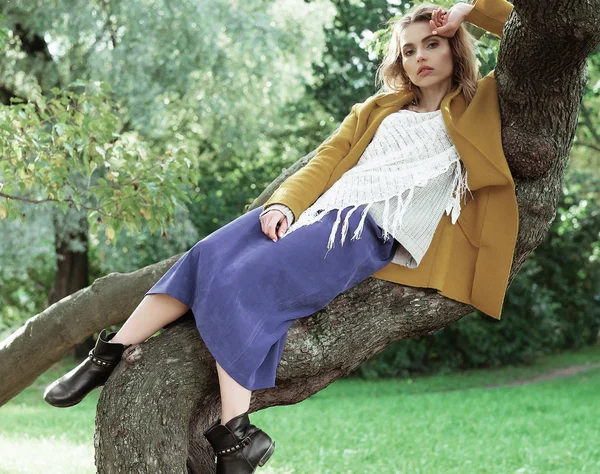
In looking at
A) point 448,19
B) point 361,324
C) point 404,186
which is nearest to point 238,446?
point 361,324

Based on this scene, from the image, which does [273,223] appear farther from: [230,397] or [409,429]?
[409,429]

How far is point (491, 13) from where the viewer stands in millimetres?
2842

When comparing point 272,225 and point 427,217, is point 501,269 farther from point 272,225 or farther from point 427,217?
point 272,225

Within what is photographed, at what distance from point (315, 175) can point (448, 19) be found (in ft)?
2.56

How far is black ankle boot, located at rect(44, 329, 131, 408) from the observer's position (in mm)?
2660

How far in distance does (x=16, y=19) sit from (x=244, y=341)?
32.8ft

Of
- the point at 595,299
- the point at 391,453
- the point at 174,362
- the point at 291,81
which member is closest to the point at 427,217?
the point at 174,362

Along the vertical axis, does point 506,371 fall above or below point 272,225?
below

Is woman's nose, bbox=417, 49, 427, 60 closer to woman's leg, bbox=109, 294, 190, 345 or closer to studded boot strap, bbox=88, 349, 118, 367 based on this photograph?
woman's leg, bbox=109, 294, 190, 345

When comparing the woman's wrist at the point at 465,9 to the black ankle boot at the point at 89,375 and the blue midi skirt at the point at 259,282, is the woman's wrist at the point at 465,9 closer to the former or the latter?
the blue midi skirt at the point at 259,282

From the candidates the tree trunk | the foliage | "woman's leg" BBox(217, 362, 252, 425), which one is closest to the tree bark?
"woman's leg" BBox(217, 362, 252, 425)

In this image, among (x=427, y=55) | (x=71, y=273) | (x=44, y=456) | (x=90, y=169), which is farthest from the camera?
(x=71, y=273)

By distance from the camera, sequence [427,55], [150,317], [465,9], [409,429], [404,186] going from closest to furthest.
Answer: [150,317]
[404,186]
[465,9]
[427,55]
[409,429]

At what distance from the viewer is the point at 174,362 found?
2582 mm
